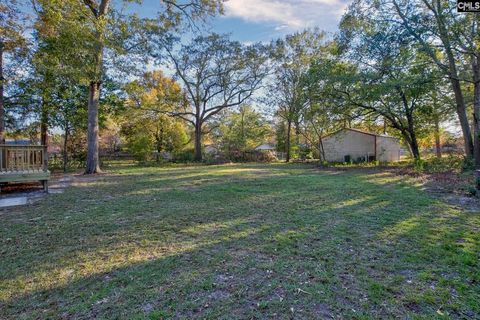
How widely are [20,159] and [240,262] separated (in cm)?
658

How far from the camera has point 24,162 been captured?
6.09 meters

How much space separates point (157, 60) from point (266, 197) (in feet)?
31.6

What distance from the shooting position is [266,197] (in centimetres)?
553

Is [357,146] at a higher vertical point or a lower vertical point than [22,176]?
higher

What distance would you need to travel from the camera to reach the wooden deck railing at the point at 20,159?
Answer: 19.6ft

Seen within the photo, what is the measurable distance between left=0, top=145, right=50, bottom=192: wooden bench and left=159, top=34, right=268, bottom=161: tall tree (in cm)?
1241

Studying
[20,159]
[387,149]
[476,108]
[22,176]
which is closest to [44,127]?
[20,159]

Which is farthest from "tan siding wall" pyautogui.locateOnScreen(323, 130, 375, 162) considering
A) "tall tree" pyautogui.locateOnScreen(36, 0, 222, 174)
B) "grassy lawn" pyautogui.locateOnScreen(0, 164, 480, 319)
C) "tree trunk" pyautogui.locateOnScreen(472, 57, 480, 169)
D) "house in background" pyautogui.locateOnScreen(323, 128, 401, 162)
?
"grassy lawn" pyautogui.locateOnScreen(0, 164, 480, 319)

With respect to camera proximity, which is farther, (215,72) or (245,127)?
(245,127)

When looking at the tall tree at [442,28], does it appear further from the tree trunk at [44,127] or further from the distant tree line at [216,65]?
the tree trunk at [44,127]

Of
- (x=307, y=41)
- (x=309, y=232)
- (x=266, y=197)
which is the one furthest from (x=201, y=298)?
(x=307, y=41)

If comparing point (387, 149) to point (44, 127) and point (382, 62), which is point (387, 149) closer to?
point (382, 62)

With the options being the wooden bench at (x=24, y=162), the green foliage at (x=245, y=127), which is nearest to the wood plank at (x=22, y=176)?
the wooden bench at (x=24, y=162)

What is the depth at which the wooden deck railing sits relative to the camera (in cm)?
597
